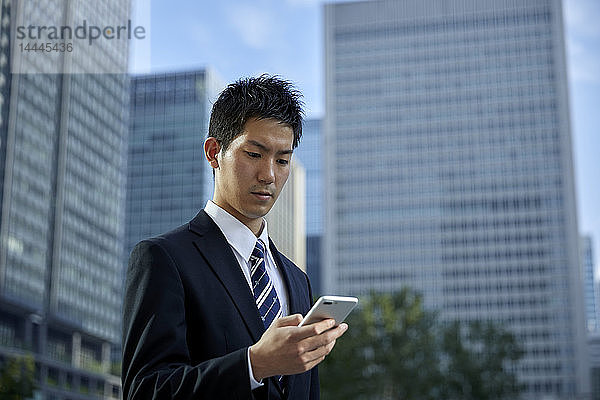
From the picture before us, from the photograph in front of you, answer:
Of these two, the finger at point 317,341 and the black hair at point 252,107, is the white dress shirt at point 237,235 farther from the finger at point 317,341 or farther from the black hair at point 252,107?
the finger at point 317,341

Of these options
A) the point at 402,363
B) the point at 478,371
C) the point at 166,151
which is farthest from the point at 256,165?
the point at 166,151

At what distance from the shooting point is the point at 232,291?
1.54 metres

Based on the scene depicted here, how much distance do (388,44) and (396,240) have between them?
19.9m

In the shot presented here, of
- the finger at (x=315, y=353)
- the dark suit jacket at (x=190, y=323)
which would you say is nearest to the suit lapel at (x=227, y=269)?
the dark suit jacket at (x=190, y=323)

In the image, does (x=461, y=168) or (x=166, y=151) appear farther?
(x=461, y=168)

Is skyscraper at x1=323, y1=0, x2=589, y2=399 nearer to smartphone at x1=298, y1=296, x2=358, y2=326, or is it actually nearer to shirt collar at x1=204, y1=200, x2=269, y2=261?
shirt collar at x1=204, y1=200, x2=269, y2=261

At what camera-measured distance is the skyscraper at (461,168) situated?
243 feet

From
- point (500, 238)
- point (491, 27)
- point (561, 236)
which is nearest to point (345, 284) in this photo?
point (500, 238)

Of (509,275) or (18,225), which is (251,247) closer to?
(18,225)

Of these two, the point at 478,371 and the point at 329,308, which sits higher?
the point at 329,308

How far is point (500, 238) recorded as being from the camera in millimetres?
75562

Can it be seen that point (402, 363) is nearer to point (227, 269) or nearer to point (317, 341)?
point (227, 269)

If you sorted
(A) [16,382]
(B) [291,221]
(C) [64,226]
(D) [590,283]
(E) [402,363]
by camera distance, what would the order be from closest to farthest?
(A) [16,382], (E) [402,363], (C) [64,226], (B) [291,221], (D) [590,283]

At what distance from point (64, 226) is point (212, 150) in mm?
44836
